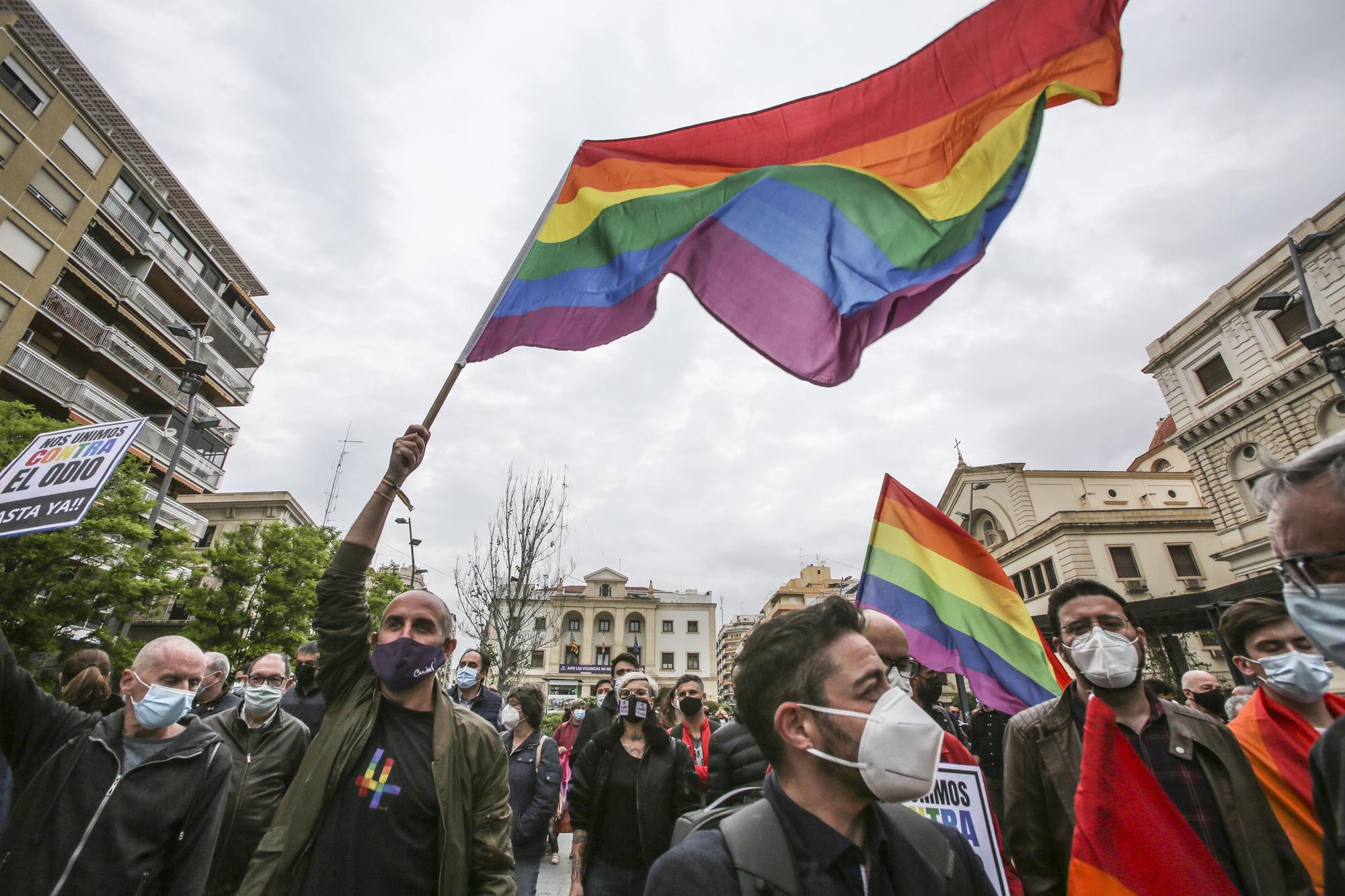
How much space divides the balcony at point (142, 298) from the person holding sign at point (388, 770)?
24194 mm

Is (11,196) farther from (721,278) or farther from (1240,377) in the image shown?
(1240,377)

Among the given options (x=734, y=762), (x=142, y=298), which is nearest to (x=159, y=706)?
(x=734, y=762)

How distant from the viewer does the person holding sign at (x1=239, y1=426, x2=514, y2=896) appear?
88.1 inches

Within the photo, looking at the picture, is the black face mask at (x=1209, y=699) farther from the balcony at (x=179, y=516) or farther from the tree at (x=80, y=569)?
the balcony at (x=179, y=516)

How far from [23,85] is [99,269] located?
20.5ft

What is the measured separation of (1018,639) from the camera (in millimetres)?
4734

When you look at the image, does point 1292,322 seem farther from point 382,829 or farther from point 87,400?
point 87,400

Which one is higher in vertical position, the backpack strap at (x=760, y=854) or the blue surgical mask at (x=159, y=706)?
the blue surgical mask at (x=159, y=706)

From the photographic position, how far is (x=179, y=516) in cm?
2833

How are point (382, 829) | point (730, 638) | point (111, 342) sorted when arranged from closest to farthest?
point (382, 829)
point (111, 342)
point (730, 638)

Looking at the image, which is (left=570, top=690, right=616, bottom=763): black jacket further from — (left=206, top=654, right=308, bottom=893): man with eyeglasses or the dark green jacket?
the dark green jacket

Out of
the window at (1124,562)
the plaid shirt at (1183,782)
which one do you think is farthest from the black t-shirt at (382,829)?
the window at (1124,562)

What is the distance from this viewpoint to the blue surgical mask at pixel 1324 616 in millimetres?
1396

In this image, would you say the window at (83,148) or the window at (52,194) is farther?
the window at (83,148)
